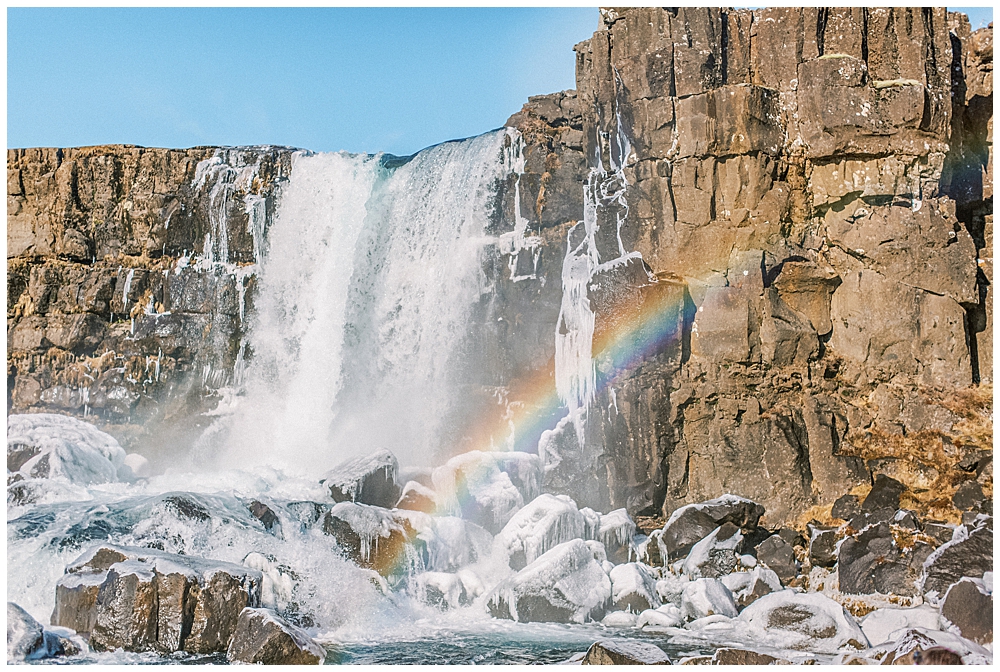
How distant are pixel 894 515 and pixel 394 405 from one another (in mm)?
12221

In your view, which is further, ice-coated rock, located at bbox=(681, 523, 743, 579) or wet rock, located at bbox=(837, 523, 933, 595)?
ice-coated rock, located at bbox=(681, 523, 743, 579)

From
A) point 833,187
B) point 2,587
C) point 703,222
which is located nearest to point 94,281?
point 2,587

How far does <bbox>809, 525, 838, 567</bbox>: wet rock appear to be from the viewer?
16.9 m

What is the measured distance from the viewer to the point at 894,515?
1706 cm

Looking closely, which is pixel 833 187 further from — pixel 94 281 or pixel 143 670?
pixel 94 281

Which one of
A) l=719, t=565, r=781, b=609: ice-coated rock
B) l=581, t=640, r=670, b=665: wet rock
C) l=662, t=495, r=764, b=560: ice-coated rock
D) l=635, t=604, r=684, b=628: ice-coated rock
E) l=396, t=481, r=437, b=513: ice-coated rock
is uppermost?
l=396, t=481, r=437, b=513: ice-coated rock

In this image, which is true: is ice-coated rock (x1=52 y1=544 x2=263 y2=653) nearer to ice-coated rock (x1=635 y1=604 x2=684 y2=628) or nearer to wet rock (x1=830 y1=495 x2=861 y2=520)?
ice-coated rock (x1=635 y1=604 x2=684 y2=628)

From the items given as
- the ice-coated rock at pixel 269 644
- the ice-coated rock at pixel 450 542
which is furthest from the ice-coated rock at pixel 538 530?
the ice-coated rock at pixel 269 644

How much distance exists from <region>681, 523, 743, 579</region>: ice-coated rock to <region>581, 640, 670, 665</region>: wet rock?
4.10m

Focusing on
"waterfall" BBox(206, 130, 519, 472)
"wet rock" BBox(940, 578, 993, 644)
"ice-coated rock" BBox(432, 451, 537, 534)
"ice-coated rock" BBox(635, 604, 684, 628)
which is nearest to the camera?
"wet rock" BBox(940, 578, 993, 644)

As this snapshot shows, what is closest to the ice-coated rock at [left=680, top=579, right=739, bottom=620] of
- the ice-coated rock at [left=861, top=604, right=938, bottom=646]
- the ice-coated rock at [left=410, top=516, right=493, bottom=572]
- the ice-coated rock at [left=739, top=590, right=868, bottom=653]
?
the ice-coated rock at [left=739, top=590, right=868, bottom=653]

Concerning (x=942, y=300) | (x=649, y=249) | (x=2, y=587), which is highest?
(x=649, y=249)

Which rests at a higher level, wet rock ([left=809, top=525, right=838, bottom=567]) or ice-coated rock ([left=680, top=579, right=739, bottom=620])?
wet rock ([left=809, top=525, right=838, bottom=567])

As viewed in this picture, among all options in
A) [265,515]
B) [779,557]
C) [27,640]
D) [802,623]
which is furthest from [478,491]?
[27,640]
